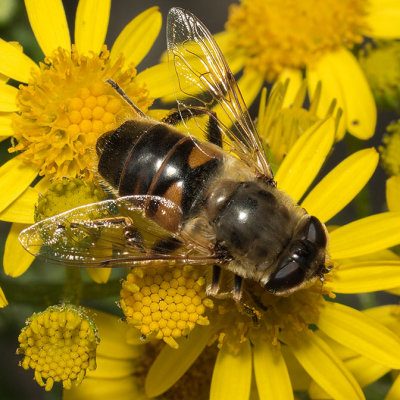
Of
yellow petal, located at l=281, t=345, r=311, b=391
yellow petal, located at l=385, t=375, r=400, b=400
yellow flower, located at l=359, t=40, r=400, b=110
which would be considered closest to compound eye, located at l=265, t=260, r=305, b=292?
yellow petal, located at l=281, t=345, r=311, b=391

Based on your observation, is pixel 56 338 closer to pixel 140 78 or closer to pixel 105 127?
pixel 105 127

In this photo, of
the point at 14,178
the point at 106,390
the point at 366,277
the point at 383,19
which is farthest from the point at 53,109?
the point at 383,19

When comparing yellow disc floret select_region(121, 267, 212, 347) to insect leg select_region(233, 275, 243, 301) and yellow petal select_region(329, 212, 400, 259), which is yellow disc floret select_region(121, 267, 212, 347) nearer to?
insect leg select_region(233, 275, 243, 301)

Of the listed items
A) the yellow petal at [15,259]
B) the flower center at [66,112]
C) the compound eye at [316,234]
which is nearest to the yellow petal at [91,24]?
the flower center at [66,112]

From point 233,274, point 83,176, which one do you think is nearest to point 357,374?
point 233,274

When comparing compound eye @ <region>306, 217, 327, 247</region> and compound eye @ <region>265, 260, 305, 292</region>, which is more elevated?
compound eye @ <region>306, 217, 327, 247</region>

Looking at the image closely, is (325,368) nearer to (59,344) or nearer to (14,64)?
(59,344)

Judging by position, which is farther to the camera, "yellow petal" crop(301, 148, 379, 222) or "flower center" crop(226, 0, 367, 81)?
"flower center" crop(226, 0, 367, 81)
